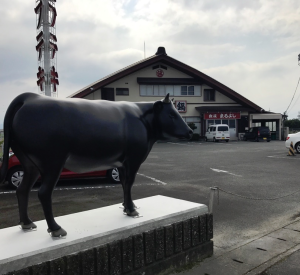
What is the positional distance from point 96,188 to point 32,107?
17.5ft

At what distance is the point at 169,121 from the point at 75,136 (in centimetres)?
113

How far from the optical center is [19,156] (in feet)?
9.42

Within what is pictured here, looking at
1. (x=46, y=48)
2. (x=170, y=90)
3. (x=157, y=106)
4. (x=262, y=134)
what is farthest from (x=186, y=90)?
(x=157, y=106)

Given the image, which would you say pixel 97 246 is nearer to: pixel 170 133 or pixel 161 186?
pixel 170 133

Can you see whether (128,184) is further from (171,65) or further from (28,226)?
(171,65)

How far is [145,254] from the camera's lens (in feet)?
10.2

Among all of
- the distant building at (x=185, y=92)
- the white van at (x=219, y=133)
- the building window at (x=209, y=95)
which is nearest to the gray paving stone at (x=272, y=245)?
the white van at (x=219, y=133)

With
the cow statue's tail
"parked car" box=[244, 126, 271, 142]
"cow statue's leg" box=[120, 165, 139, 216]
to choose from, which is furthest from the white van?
the cow statue's tail

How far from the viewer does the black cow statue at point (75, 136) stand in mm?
2648

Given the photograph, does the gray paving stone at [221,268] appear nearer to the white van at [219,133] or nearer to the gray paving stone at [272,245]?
the gray paving stone at [272,245]

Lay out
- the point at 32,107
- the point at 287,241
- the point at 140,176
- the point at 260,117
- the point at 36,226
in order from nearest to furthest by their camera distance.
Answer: the point at 32,107
the point at 36,226
the point at 287,241
the point at 140,176
the point at 260,117

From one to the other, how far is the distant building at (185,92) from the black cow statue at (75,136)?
23931mm

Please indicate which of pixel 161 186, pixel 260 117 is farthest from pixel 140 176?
pixel 260 117

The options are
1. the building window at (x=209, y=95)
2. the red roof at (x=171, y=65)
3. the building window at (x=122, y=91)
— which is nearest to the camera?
the red roof at (x=171, y=65)
